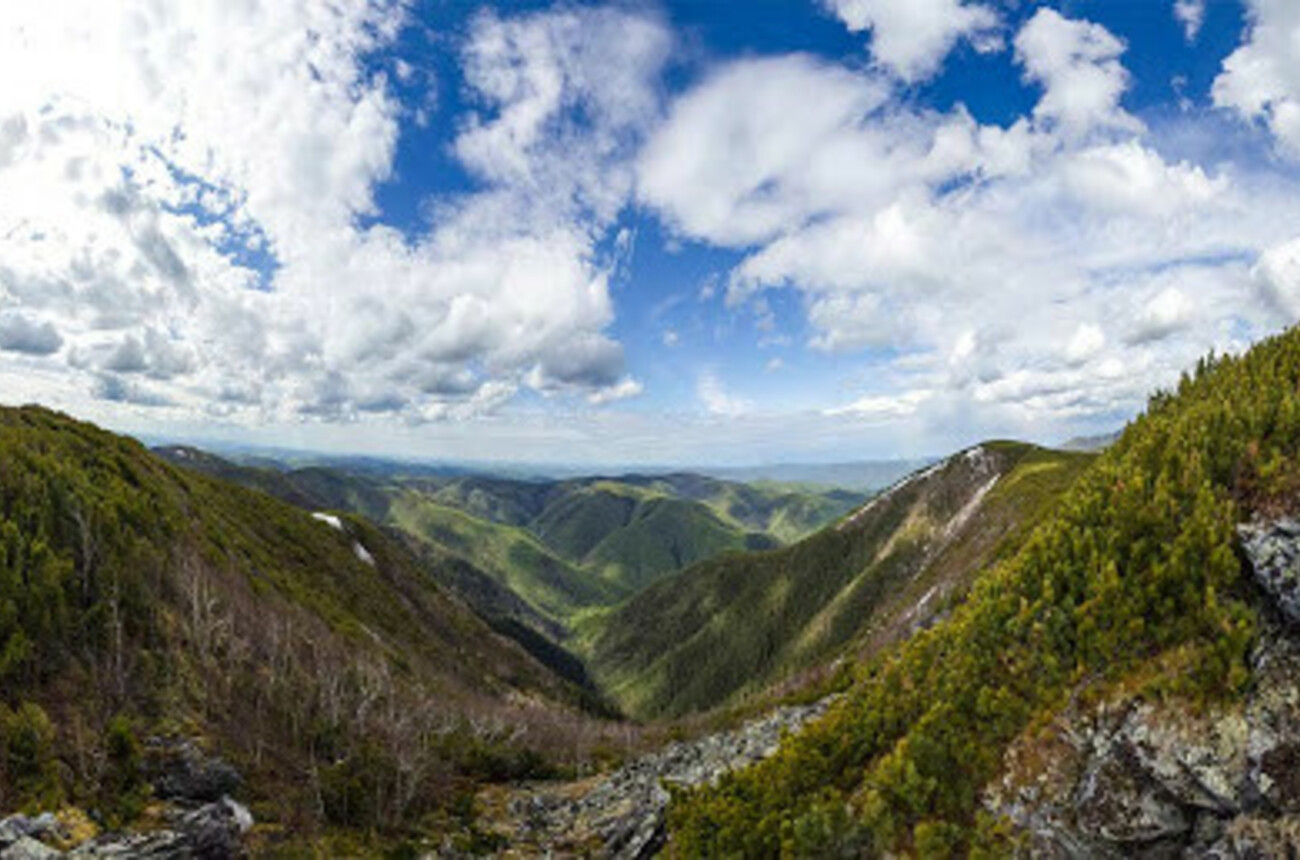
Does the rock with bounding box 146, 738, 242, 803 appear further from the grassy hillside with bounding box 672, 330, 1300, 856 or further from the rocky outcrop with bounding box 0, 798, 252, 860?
the grassy hillside with bounding box 672, 330, 1300, 856

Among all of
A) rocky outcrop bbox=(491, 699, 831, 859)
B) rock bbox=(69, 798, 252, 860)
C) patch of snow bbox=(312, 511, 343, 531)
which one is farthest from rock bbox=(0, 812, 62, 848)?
patch of snow bbox=(312, 511, 343, 531)

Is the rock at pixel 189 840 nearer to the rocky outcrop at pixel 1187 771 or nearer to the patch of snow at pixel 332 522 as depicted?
the rocky outcrop at pixel 1187 771

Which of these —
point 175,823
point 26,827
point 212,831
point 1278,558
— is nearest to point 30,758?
point 26,827

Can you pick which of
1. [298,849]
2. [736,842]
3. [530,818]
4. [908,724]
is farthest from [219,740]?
[908,724]

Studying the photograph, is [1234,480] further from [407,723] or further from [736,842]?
[407,723]

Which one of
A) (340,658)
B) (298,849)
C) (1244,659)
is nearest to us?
(1244,659)

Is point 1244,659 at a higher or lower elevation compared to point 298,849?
higher

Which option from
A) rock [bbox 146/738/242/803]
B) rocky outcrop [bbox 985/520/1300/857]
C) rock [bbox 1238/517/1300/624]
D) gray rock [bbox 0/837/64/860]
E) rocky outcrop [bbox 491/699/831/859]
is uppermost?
rock [bbox 1238/517/1300/624]
